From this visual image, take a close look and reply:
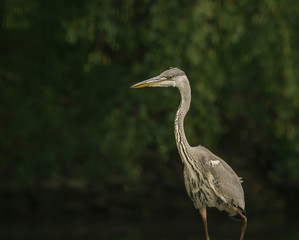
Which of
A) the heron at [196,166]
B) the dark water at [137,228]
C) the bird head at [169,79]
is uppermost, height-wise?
the bird head at [169,79]

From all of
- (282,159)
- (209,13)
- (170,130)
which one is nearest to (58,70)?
(170,130)

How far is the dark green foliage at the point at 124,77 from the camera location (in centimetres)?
885

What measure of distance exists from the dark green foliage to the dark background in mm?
24

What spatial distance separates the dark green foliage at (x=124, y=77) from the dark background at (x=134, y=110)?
0.02m

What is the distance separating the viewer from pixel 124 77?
1002 centimetres

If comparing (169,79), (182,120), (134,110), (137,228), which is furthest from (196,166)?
(137,228)

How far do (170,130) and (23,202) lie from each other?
Result: 17.2ft

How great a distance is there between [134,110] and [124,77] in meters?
0.58

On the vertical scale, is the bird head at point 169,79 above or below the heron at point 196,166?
above

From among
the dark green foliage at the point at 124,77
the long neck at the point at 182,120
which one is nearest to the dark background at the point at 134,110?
the dark green foliage at the point at 124,77

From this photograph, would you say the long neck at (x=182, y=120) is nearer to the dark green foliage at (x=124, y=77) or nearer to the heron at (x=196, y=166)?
the heron at (x=196, y=166)

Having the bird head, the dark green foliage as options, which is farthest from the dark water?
the bird head

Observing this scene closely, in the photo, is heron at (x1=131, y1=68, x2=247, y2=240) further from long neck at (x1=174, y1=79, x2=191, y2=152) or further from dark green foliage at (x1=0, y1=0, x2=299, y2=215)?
dark green foliage at (x1=0, y1=0, x2=299, y2=215)

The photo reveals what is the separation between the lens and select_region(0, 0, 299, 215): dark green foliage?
Result: 8.85 m
